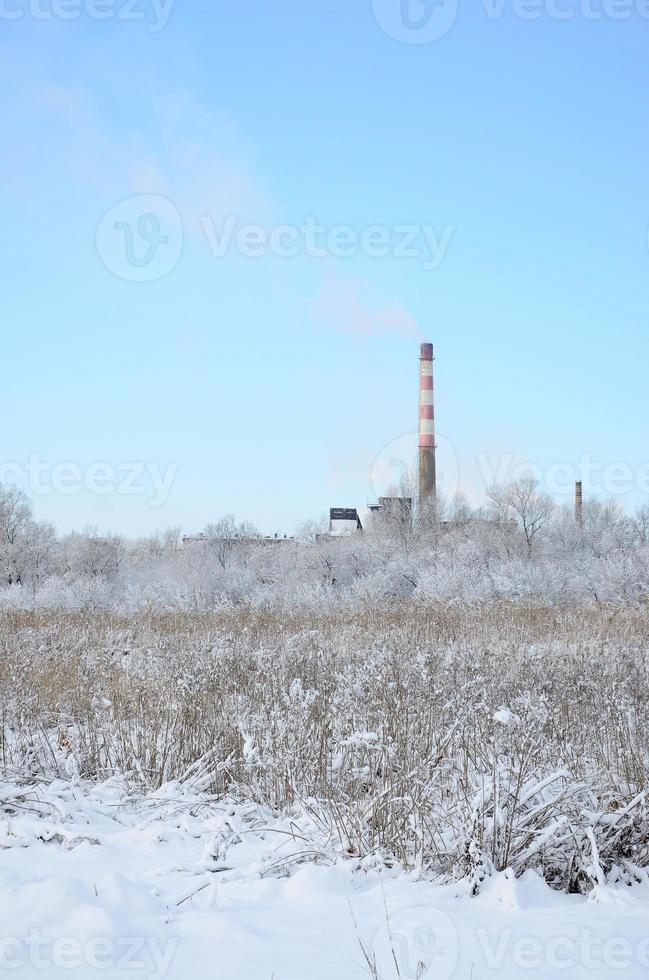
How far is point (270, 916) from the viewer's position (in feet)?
9.61

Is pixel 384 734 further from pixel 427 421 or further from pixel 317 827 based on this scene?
pixel 427 421

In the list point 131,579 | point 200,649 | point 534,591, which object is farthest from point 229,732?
point 131,579

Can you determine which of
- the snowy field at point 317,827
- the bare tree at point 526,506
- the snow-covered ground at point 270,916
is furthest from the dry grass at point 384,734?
the bare tree at point 526,506

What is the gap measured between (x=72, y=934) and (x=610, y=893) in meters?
2.17

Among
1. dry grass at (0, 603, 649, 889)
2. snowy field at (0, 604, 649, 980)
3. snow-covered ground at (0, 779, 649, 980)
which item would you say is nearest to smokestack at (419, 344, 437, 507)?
dry grass at (0, 603, 649, 889)

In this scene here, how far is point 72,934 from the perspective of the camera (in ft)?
8.62

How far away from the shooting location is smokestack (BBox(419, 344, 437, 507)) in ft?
130

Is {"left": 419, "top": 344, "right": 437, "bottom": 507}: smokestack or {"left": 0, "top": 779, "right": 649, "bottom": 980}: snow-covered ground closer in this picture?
{"left": 0, "top": 779, "right": 649, "bottom": 980}: snow-covered ground

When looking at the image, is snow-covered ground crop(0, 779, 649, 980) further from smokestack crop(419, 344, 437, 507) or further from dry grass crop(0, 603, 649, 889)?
smokestack crop(419, 344, 437, 507)

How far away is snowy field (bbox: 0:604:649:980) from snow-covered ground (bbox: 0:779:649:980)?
0.01m

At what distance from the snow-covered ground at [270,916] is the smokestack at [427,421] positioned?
1427 inches

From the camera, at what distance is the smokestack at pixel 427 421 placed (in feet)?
130

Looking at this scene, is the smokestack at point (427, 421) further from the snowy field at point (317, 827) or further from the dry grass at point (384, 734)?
the snowy field at point (317, 827)

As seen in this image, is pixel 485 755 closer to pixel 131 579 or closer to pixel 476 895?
pixel 476 895
